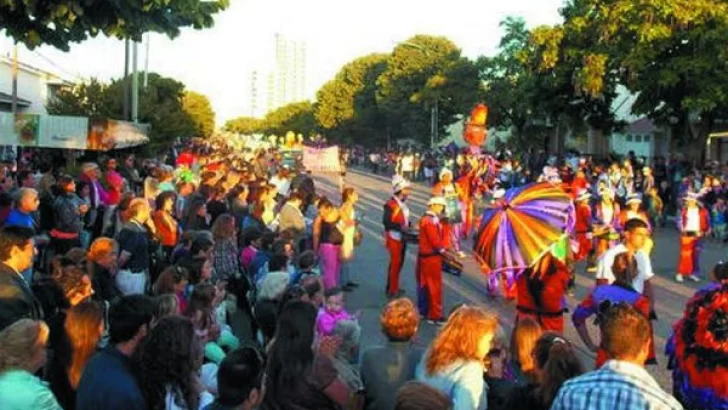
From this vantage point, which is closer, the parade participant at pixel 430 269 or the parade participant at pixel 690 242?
the parade participant at pixel 430 269

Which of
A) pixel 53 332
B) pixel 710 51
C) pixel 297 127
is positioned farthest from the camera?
pixel 297 127

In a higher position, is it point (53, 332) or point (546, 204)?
point (546, 204)

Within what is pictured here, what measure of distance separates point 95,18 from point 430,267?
524 centimetres

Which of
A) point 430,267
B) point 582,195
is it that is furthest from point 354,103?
point 430,267

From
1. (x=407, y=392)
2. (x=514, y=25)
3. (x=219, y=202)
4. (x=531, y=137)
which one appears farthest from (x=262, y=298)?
(x=531, y=137)

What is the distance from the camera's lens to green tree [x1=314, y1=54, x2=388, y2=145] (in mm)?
73250

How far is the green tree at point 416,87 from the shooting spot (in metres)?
57.2

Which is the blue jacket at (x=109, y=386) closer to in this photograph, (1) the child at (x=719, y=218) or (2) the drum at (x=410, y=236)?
(2) the drum at (x=410, y=236)

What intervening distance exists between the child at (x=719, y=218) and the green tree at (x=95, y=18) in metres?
16.1

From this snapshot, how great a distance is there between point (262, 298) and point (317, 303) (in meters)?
0.51

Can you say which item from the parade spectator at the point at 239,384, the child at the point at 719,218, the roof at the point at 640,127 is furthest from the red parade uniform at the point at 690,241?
the roof at the point at 640,127

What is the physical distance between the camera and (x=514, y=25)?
4059cm

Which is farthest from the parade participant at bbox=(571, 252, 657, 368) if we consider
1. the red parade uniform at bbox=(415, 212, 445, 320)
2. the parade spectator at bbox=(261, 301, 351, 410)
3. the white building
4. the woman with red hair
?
the white building

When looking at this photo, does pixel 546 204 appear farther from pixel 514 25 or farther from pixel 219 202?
pixel 514 25
